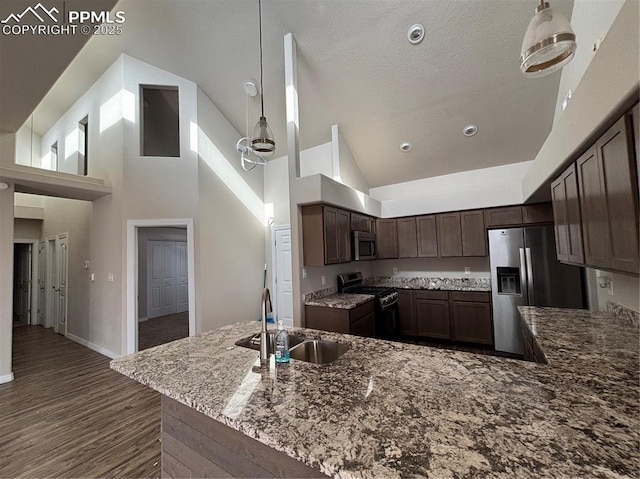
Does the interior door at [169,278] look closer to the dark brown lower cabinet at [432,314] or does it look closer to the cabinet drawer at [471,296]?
the dark brown lower cabinet at [432,314]

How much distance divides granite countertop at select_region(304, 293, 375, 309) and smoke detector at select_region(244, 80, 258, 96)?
3.37 meters

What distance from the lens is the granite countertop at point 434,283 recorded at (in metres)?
4.43

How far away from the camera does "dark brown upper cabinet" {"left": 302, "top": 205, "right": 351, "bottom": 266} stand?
3.46m

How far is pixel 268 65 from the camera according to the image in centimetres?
403

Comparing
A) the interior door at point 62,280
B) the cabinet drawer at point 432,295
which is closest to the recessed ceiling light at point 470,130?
the cabinet drawer at point 432,295

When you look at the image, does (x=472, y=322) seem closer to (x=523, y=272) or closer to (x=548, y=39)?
(x=523, y=272)

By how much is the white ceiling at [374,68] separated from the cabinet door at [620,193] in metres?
2.45

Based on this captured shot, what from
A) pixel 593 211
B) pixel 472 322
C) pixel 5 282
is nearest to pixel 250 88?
pixel 5 282

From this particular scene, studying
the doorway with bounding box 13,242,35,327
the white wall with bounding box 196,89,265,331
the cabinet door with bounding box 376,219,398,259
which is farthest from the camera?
the doorway with bounding box 13,242,35,327

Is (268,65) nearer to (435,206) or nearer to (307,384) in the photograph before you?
(435,206)

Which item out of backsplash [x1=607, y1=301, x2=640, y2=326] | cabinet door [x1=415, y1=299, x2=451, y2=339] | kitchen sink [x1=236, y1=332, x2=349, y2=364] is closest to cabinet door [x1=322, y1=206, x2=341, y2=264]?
kitchen sink [x1=236, y1=332, x2=349, y2=364]

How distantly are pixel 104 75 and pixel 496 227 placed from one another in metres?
6.98

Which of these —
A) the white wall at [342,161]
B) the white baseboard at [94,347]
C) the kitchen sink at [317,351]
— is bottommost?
the white baseboard at [94,347]

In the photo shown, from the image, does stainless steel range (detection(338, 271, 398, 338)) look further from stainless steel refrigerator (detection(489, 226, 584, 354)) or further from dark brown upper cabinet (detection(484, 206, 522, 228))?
dark brown upper cabinet (detection(484, 206, 522, 228))
